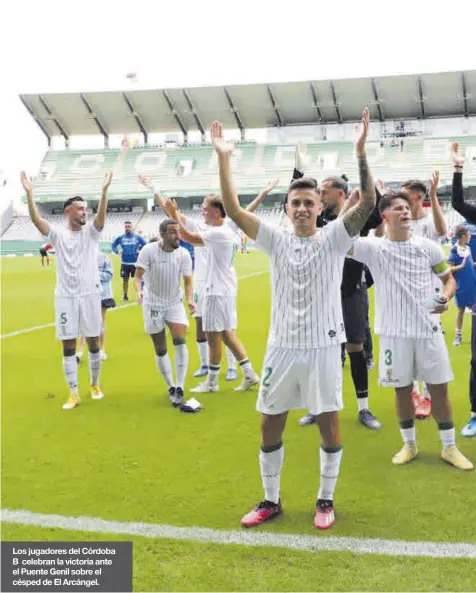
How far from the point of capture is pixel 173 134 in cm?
5491

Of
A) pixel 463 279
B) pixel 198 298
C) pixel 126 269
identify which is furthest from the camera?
pixel 126 269

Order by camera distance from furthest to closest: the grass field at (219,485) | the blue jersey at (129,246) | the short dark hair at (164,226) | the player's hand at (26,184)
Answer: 1. the blue jersey at (129,246)
2. the short dark hair at (164,226)
3. the player's hand at (26,184)
4. the grass field at (219,485)

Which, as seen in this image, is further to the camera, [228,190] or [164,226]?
[164,226]

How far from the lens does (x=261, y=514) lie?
12.6 feet

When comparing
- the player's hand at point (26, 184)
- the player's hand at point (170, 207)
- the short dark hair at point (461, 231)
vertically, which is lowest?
the player's hand at point (170, 207)

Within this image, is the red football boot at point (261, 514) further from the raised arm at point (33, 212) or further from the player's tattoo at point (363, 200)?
the raised arm at point (33, 212)

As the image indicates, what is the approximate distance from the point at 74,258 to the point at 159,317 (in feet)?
3.52

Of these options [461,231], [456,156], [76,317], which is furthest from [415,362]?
[461,231]

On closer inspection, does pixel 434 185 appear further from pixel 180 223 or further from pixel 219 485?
pixel 219 485

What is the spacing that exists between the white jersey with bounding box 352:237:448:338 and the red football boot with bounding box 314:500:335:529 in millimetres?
1336

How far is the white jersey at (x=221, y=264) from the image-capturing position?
6.71m

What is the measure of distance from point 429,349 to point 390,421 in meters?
1.64

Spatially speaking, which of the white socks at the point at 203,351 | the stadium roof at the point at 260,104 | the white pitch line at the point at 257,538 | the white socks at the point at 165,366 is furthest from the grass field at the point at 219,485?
the stadium roof at the point at 260,104

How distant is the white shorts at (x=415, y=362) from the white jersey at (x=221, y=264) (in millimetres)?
2633
